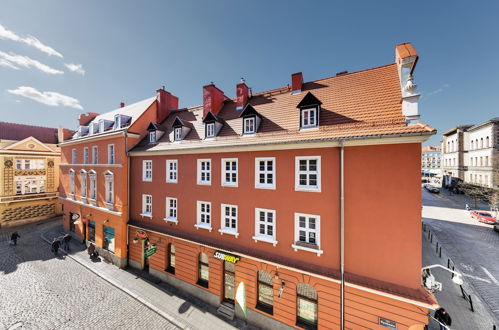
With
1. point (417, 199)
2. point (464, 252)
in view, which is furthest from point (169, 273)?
point (464, 252)

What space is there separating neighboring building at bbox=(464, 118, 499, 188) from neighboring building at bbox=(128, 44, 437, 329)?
37994 mm

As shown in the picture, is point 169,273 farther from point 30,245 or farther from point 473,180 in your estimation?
point 473,180

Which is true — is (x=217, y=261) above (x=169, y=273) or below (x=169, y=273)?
above

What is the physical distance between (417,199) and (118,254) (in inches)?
790

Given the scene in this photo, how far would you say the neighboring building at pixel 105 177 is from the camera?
15.4 m

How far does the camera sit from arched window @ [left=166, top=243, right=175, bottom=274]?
13602 millimetres

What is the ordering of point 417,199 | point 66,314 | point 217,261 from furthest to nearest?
point 217,261 → point 66,314 → point 417,199

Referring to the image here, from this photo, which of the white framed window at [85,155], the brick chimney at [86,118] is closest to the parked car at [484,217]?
the white framed window at [85,155]

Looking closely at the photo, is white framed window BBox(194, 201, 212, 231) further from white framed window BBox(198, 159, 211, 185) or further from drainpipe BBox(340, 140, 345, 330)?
drainpipe BBox(340, 140, 345, 330)

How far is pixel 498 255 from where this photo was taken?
16734mm

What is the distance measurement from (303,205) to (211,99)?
1071 cm

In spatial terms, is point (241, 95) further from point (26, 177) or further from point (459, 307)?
point (26, 177)

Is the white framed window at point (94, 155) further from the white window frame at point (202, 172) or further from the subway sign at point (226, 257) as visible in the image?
the subway sign at point (226, 257)

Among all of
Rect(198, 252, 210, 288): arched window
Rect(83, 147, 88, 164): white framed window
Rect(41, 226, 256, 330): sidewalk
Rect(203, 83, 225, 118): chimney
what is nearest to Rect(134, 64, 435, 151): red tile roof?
Rect(203, 83, 225, 118): chimney
